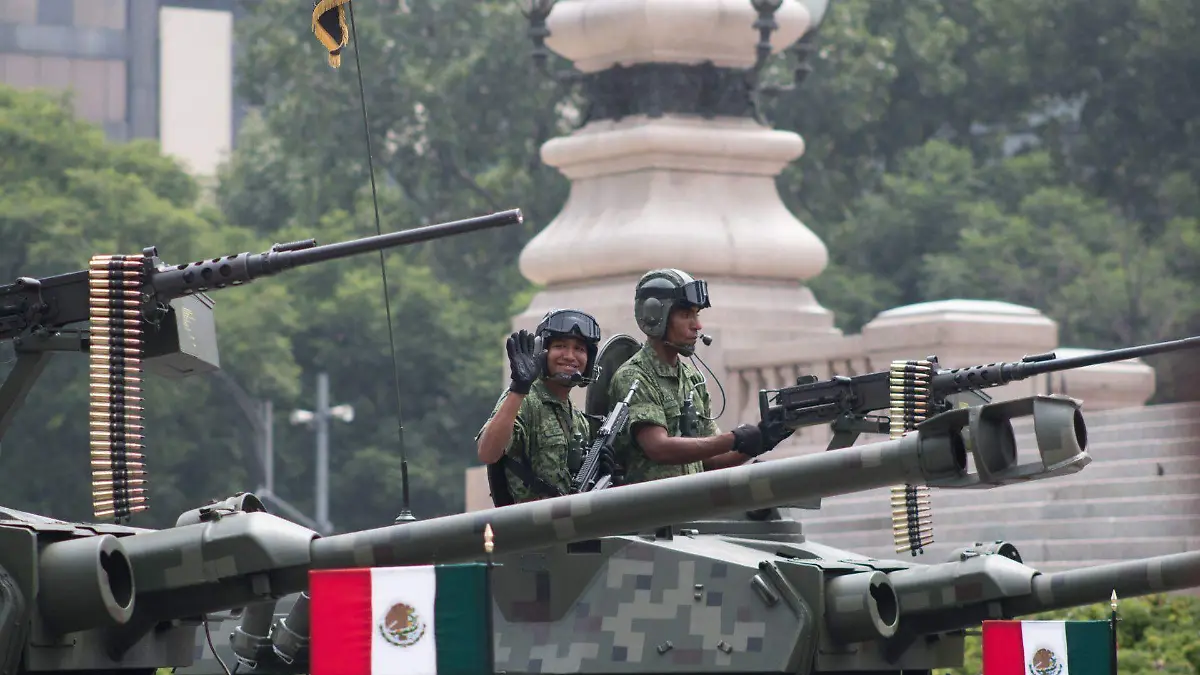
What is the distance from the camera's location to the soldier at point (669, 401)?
13.8m

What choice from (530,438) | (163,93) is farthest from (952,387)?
(163,93)

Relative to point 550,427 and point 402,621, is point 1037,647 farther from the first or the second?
point 402,621

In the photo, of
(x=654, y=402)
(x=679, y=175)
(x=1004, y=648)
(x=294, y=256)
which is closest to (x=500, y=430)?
(x=654, y=402)

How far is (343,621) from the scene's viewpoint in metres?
10.8

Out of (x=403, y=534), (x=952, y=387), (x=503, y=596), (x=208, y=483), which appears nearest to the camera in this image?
(x=403, y=534)

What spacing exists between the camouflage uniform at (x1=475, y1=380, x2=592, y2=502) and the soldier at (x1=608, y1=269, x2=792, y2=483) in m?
0.34

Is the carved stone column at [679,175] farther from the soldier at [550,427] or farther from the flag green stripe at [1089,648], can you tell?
the flag green stripe at [1089,648]

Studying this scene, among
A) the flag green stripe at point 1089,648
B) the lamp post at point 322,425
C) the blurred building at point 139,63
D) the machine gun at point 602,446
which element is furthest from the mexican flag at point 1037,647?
the blurred building at point 139,63

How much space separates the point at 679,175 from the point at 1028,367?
16.4 meters

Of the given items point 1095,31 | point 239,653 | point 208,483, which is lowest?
point 239,653

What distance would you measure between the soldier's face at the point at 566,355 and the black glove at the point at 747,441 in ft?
2.72

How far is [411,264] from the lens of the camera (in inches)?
2061

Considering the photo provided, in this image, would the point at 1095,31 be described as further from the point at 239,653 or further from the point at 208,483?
the point at 239,653

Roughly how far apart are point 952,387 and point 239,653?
4.51m
